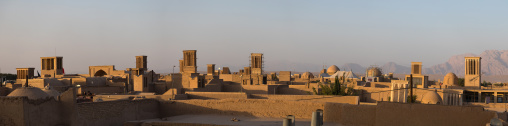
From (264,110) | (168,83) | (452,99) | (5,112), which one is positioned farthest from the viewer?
Result: (168,83)

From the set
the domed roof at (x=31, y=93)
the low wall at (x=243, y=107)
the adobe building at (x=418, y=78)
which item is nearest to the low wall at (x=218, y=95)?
the low wall at (x=243, y=107)

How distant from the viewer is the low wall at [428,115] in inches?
756

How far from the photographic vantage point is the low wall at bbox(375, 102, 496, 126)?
1920cm

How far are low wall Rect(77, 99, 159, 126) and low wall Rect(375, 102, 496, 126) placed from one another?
11.0m

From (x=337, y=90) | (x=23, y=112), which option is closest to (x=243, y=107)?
(x=337, y=90)

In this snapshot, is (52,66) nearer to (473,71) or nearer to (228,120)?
(228,120)

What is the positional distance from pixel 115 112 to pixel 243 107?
6.11 m

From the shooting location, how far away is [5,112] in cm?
1978

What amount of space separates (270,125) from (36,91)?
368 inches

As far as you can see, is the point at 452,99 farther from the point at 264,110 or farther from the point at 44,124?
the point at 44,124

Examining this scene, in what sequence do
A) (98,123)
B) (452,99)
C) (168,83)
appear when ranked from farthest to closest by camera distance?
(168,83)
(452,99)
(98,123)

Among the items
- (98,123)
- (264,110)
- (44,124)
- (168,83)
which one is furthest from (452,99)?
(44,124)

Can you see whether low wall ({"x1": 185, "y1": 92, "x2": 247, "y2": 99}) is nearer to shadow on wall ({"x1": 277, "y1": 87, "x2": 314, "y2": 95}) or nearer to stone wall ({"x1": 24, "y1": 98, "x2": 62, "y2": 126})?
shadow on wall ({"x1": 277, "y1": 87, "x2": 314, "y2": 95})

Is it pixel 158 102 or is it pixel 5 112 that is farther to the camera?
pixel 158 102
